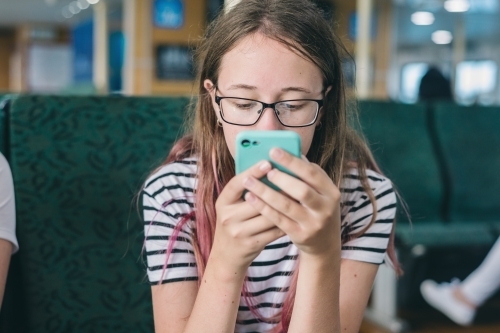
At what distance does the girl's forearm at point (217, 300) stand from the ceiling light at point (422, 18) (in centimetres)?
1250

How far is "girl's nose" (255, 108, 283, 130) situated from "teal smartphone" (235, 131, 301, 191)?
0.20 meters

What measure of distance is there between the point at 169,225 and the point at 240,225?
0.34 meters

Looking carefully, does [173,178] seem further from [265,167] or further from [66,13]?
[66,13]

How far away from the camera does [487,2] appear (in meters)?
10.4

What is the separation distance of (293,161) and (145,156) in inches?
35.8

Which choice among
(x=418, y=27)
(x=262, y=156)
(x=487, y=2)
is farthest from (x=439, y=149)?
(x=418, y=27)

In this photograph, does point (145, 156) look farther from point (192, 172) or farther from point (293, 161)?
point (293, 161)

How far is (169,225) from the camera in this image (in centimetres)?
120

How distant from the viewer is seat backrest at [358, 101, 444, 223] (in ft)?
9.98

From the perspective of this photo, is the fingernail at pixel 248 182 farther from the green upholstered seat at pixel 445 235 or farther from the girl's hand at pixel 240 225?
the green upholstered seat at pixel 445 235

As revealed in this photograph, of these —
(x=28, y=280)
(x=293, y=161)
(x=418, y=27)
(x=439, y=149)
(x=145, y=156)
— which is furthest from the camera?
(x=418, y=27)

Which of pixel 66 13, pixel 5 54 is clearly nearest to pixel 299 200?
pixel 66 13

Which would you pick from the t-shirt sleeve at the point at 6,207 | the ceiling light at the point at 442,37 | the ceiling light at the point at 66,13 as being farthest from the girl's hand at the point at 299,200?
the ceiling light at the point at 442,37

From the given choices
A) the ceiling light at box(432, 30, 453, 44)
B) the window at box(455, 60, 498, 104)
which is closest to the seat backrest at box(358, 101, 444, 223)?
the ceiling light at box(432, 30, 453, 44)
